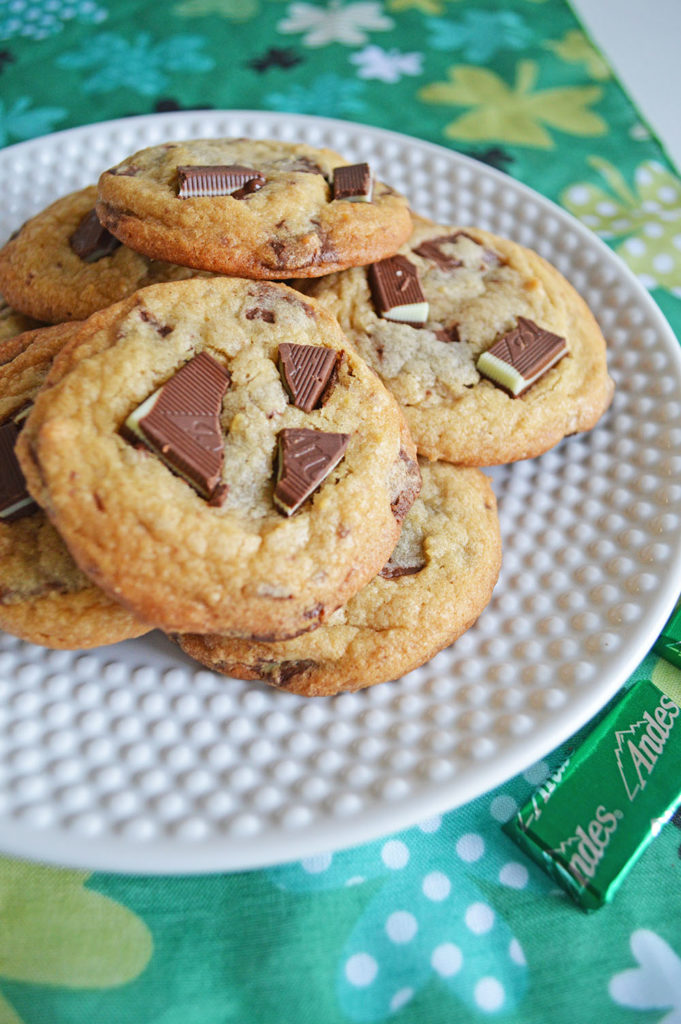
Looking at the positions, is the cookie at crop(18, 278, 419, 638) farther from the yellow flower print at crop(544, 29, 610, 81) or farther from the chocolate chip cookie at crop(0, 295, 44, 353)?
the yellow flower print at crop(544, 29, 610, 81)

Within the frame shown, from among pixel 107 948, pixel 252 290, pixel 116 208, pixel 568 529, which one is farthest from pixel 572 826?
pixel 116 208

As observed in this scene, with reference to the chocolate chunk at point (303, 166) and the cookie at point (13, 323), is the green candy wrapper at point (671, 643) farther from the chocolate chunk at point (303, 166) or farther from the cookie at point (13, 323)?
the cookie at point (13, 323)

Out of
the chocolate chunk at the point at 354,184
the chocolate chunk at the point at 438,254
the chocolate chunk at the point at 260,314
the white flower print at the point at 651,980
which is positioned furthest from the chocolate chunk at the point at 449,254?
the white flower print at the point at 651,980

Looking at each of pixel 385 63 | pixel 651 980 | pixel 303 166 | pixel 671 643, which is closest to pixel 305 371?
Answer: pixel 303 166

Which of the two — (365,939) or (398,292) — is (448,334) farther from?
(365,939)

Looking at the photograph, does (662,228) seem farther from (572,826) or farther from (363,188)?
(572,826)

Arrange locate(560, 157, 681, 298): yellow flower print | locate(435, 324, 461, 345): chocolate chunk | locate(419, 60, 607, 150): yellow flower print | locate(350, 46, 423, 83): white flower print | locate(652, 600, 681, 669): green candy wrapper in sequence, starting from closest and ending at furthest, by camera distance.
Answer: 1. locate(652, 600, 681, 669): green candy wrapper
2. locate(435, 324, 461, 345): chocolate chunk
3. locate(560, 157, 681, 298): yellow flower print
4. locate(419, 60, 607, 150): yellow flower print
5. locate(350, 46, 423, 83): white flower print

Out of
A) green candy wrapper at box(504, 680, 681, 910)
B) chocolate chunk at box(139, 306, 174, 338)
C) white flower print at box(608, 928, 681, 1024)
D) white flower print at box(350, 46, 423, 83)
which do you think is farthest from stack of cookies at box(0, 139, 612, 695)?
white flower print at box(350, 46, 423, 83)
